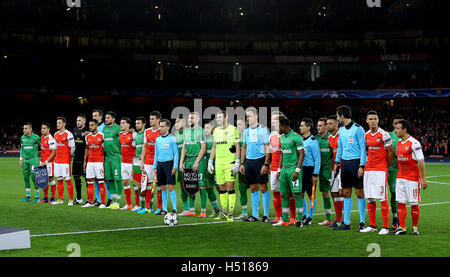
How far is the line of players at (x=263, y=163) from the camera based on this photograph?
11.0 metres

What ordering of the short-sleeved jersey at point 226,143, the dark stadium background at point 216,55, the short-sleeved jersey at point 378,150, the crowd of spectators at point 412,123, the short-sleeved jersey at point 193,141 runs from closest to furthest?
the short-sleeved jersey at point 378,150 → the short-sleeved jersey at point 226,143 → the short-sleeved jersey at point 193,141 → the crowd of spectators at point 412,123 → the dark stadium background at point 216,55

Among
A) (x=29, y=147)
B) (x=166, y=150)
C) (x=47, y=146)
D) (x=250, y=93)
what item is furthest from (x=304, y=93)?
(x=166, y=150)

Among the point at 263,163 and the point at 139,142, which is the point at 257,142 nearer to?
the point at 263,163

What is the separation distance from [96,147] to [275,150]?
5072 millimetres

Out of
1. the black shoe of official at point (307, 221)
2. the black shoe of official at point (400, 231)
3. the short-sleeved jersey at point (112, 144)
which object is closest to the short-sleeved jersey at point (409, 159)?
the black shoe of official at point (400, 231)

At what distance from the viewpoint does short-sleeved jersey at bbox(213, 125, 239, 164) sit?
1295cm

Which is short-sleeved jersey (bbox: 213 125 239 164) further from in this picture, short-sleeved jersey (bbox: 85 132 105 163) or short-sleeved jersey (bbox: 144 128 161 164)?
short-sleeved jersey (bbox: 85 132 105 163)

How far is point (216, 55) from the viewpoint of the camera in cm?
5738

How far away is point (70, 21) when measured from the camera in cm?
5750

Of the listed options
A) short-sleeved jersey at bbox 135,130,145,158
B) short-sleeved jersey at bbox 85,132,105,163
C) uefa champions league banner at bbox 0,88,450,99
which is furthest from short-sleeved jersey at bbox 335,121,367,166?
uefa champions league banner at bbox 0,88,450,99

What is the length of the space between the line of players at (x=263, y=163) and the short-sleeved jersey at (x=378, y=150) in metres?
0.02

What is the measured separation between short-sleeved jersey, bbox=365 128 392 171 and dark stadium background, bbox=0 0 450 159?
129ft

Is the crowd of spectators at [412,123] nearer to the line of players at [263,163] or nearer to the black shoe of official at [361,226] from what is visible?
the line of players at [263,163]

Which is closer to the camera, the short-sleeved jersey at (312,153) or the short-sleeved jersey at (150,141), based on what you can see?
the short-sleeved jersey at (312,153)
